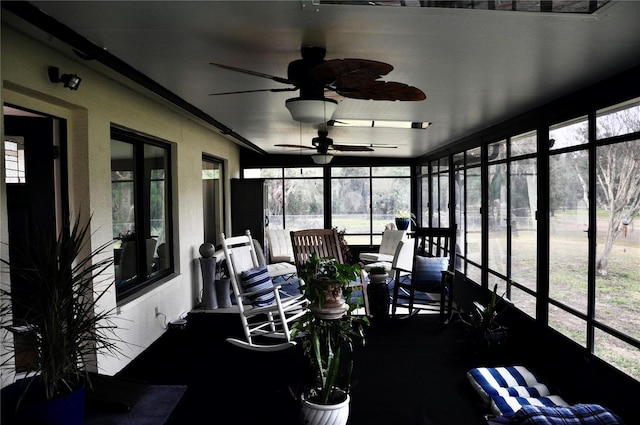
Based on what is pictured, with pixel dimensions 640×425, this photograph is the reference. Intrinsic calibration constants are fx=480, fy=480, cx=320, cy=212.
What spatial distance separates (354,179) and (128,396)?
8390mm

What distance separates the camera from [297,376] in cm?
408

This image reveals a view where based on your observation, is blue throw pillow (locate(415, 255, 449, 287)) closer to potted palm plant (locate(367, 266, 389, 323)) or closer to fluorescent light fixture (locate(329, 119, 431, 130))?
potted palm plant (locate(367, 266, 389, 323))

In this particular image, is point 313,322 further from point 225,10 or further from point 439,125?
point 439,125

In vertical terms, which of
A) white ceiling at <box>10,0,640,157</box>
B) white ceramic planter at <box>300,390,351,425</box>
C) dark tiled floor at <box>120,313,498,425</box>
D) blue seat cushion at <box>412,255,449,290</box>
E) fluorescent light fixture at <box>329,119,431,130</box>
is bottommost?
dark tiled floor at <box>120,313,498,425</box>

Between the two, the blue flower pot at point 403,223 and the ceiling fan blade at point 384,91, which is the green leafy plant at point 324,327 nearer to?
the ceiling fan blade at point 384,91

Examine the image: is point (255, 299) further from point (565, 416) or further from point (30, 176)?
point (565, 416)

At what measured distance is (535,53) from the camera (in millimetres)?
2893

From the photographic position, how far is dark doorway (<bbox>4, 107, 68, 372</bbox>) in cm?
329

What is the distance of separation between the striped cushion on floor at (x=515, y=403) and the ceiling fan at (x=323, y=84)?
7.26ft

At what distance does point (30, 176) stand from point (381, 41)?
2618mm

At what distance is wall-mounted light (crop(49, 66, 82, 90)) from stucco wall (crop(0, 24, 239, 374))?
0.05 metres

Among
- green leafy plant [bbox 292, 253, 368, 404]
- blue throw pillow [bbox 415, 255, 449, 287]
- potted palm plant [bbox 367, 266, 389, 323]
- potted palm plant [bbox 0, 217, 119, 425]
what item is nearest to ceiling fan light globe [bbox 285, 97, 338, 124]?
green leafy plant [bbox 292, 253, 368, 404]

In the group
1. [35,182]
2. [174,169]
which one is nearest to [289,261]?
[174,169]

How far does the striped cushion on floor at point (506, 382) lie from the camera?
3654 millimetres
